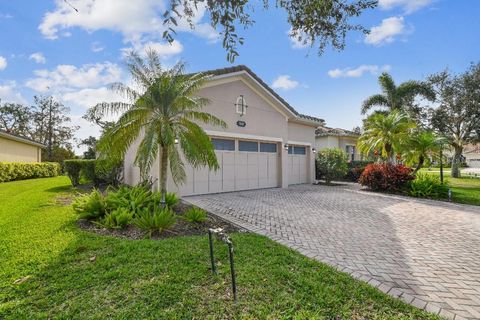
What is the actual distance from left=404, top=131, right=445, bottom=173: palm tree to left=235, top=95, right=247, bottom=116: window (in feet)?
34.0

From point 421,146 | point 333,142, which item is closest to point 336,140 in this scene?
point 333,142

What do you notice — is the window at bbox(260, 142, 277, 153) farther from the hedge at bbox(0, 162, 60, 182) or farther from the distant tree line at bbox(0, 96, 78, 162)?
the distant tree line at bbox(0, 96, 78, 162)

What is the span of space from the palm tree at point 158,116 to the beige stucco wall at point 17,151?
65.2 ft

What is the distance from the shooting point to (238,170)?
46.0 feet

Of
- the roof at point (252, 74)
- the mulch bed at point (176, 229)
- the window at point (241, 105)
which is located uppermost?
the roof at point (252, 74)

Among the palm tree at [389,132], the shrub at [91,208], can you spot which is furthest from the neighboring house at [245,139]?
the palm tree at [389,132]

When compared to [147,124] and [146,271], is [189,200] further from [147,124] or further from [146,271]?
[146,271]

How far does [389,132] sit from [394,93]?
956cm

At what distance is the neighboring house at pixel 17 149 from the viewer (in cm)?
2139

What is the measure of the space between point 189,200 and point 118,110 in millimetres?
4700

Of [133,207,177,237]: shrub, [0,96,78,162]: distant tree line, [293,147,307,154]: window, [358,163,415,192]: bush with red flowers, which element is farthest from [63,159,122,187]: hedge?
[0,96,78,162]: distant tree line

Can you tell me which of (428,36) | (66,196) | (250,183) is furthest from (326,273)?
(66,196)

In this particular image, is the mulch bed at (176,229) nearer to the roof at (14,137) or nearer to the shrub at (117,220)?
the shrub at (117,220)

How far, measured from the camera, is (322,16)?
3.76m
